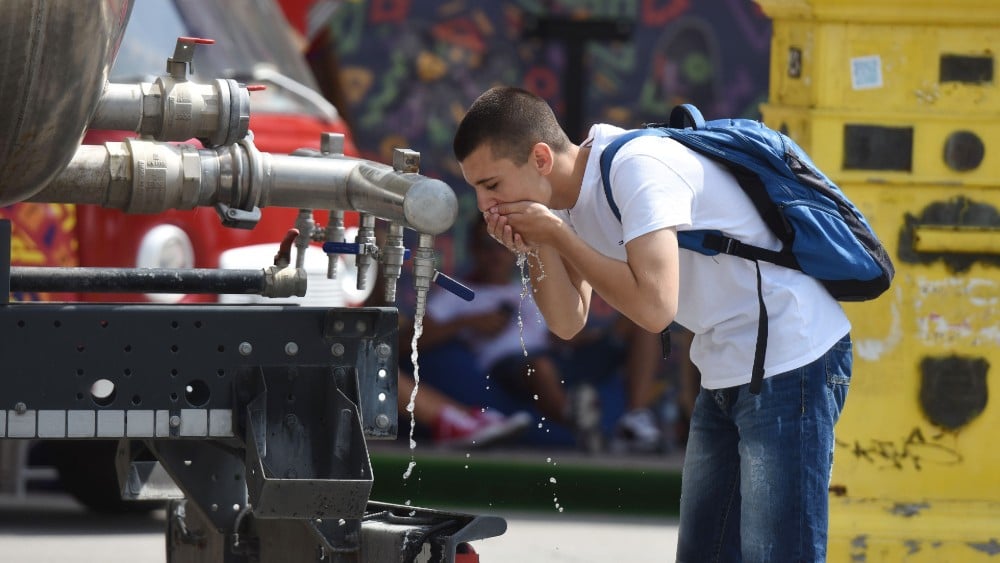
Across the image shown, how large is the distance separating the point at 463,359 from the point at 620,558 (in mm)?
2785

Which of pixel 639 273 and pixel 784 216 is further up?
pixel 784 216

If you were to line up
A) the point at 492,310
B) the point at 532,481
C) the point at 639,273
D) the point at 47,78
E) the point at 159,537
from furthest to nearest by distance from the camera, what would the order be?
the point at 492,310, the point at 532,481, the point at 159,537, the point at 639,273, the point at 47,78

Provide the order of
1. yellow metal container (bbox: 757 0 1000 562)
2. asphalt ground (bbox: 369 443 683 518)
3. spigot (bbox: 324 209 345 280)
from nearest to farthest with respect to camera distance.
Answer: spigot (bbox: 324 209 345 280), yellow metal container (bbox: 757 0 1000 562), asphalt ground (bbox: 369 443 683 518)

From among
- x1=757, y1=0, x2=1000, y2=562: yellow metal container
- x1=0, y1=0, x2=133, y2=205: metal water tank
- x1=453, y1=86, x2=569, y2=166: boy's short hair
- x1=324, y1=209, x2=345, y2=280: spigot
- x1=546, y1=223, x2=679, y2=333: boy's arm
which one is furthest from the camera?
x1=757, y1=0, x2=1000, y2=562: yellow metal container

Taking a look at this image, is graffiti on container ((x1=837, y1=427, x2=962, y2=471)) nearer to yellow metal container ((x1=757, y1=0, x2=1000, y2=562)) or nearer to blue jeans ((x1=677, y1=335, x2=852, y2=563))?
yellow metal container ((x1=757, y1=0, x2=1000, y2=562))

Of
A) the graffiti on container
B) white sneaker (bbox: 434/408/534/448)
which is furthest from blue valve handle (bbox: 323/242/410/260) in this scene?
white sneaker (bbox: 434/408/534/448)

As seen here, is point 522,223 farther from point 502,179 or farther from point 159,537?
point 159,537

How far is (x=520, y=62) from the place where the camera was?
9906 mm

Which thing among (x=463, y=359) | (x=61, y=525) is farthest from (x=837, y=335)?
(x=463, y=359)

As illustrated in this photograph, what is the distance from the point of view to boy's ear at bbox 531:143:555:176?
3684mm

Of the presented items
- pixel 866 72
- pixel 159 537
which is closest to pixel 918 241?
pixel 866 72

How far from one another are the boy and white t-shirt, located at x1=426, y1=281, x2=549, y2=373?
5430mm

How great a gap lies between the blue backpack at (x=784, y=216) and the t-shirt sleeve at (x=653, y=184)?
0.17 feet

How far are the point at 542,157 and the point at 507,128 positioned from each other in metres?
0.10
